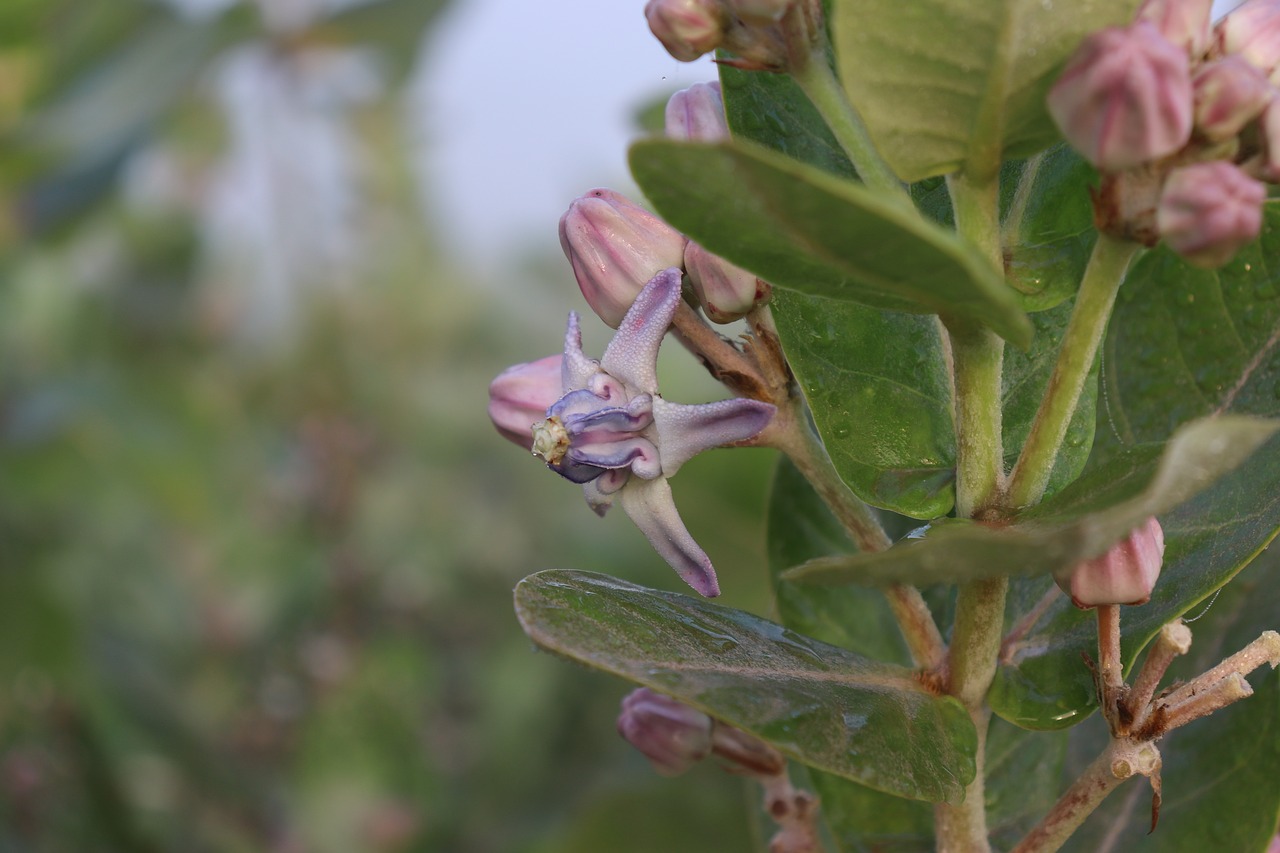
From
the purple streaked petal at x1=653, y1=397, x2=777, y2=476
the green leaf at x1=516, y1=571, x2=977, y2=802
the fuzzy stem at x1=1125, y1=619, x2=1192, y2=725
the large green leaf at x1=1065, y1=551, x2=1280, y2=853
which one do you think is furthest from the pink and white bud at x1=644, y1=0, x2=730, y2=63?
the large green leaf at x1=1065, y1=551, x2=1280, y2=853

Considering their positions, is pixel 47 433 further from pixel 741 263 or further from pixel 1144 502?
pixel 1144 502

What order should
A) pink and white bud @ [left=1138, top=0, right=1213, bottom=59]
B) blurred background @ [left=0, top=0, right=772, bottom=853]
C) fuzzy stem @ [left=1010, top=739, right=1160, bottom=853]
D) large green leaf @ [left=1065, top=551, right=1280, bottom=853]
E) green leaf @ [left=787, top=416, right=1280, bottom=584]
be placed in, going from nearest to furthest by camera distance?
green leaf @ [left=787, top=416, right=1280, bottom=584] → pink and white bud @ [left=1138, top=0, right=1213, bottom=59] → fuzzy stem @ [left=1010, top=739, right=1160, bottom=853] → large green leaf @ [left=1065, top=551, right=1280, bottom=853] → blurred background @ [left=0, top=0, right=772, bottom=853]

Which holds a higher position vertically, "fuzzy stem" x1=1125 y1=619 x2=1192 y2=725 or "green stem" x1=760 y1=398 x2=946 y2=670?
"green stem" x1=760 y1=398 x2=946 y2=670

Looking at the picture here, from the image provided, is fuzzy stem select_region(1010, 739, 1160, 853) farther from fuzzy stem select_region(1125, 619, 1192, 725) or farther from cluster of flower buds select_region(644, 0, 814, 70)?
cluster of flower buds select_region(644, 0, 814, 70)

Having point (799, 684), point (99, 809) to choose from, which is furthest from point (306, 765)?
point (799, 684)

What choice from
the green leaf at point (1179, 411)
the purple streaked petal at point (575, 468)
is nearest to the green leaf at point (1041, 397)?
the green leaf at point (1179, 411)

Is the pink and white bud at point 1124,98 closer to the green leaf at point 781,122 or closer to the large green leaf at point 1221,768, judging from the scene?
the green leaf at point 781,122
